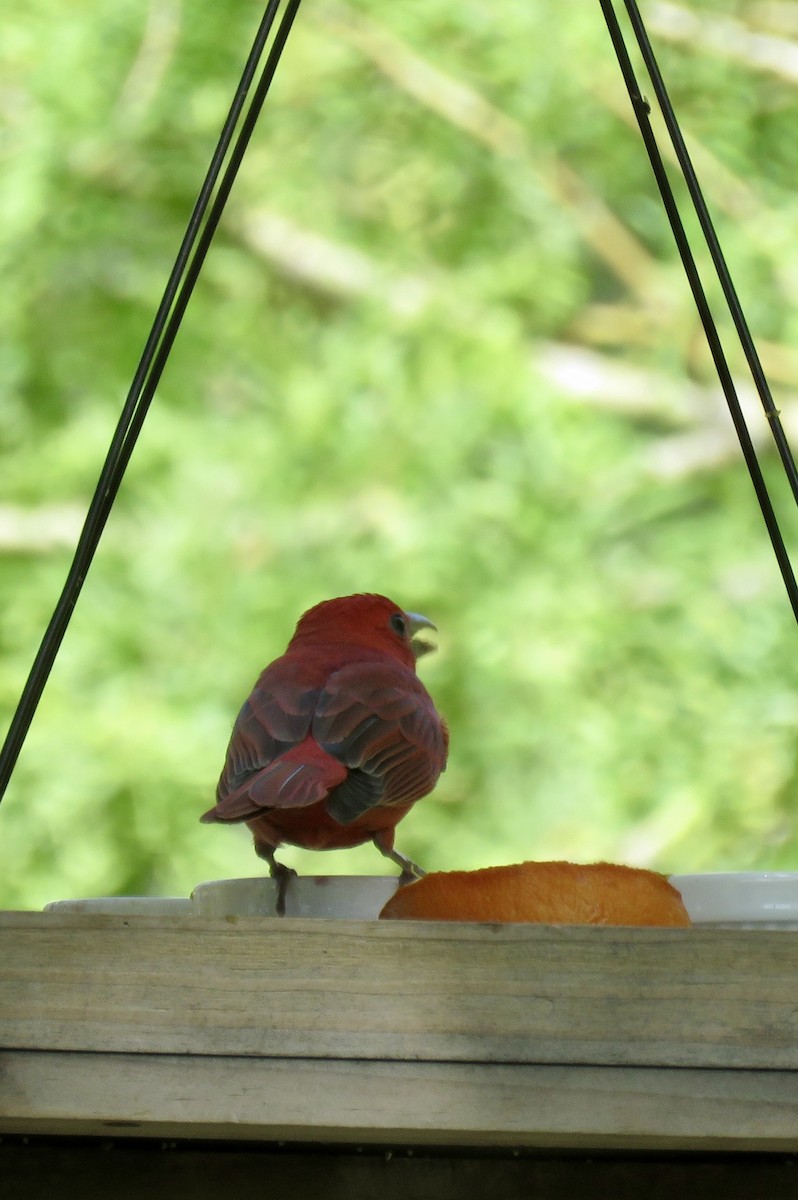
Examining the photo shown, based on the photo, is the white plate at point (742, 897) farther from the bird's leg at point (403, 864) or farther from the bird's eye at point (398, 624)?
the bird's eye at point (398, 624)

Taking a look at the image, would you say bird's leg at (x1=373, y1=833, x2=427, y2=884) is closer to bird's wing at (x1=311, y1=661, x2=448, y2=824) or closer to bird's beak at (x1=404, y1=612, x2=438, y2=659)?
bird's wing at (x1=311, y1=661, x2=448, y2=824)

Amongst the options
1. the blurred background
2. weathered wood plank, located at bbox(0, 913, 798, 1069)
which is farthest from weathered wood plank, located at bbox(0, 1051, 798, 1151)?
the blurred background

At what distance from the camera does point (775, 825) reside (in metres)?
3.11

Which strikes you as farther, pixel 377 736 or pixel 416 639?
pixel 416 639

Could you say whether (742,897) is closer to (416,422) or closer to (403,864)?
(403,864)

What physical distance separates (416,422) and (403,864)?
2.41m

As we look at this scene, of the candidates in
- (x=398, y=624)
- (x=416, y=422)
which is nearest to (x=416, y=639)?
(x=398, y=624)

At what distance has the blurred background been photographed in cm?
309

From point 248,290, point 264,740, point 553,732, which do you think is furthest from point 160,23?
point 264,740

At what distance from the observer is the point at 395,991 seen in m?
0.59

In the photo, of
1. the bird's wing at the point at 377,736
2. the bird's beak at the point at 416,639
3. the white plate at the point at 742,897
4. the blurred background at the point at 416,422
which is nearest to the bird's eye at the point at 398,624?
the bird's beak at the point at 416,639

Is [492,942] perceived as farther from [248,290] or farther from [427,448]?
[248,290]

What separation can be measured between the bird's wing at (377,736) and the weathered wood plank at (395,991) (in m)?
0.24

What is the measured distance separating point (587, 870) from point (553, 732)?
247 cm
